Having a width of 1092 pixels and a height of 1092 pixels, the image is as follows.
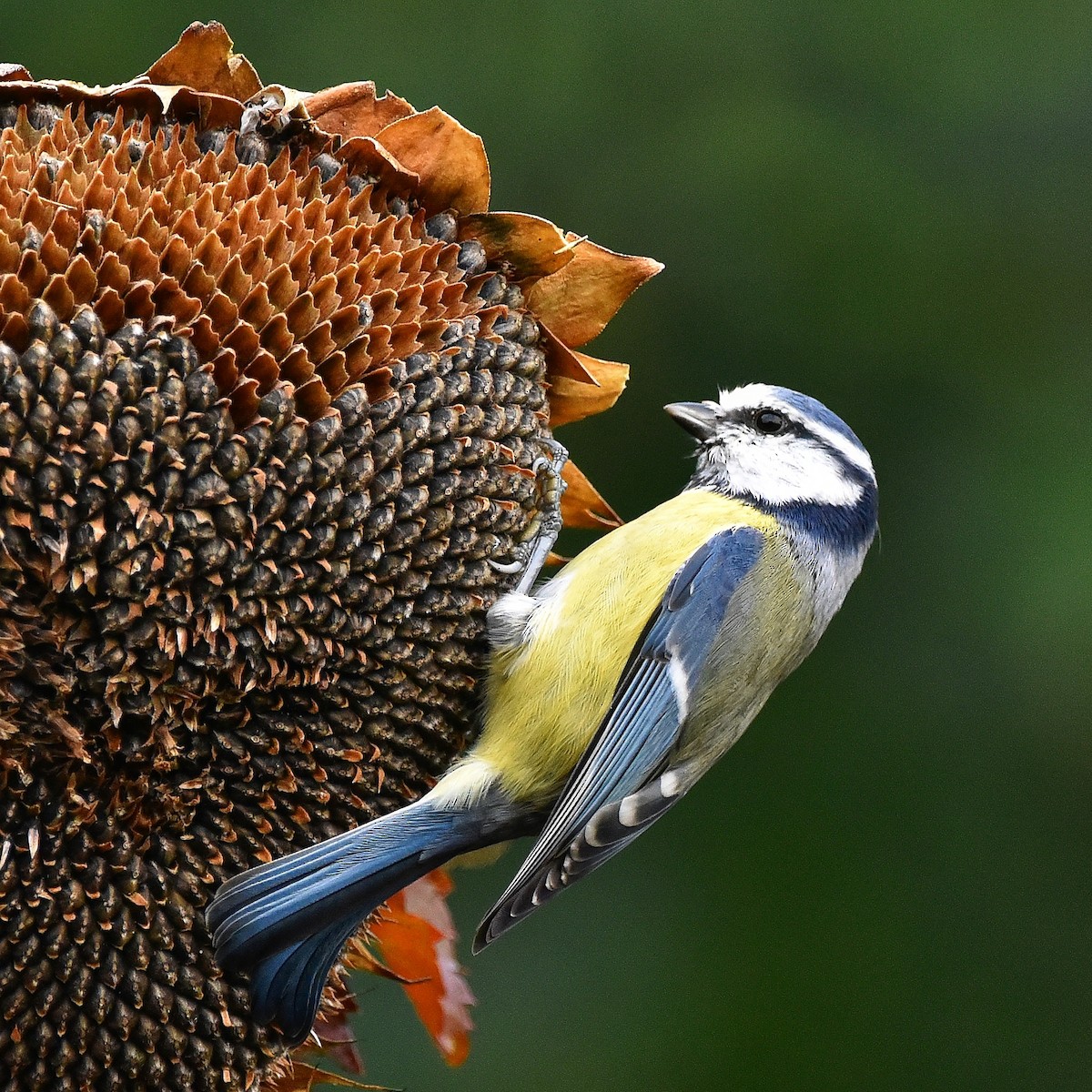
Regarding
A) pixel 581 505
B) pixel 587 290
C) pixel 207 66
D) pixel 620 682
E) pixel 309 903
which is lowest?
pixel 309 903

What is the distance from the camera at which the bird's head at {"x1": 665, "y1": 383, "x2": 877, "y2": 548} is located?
118 inches

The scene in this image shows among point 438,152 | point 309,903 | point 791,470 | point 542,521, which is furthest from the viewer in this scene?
point 791,470

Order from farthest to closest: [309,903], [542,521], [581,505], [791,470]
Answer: [791,470]
[581,505]
[542,521]
[309,903]

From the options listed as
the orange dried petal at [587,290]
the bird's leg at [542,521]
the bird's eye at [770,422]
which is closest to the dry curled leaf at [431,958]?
the bird's leg at [542,521]

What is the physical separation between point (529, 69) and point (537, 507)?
1.64 meters

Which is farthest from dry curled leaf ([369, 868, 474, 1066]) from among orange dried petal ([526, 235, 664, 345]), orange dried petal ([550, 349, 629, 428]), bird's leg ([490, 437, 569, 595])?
orange dried petal ([526, 235, 664, 345])

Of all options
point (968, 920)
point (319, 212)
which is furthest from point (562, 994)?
point (319, 212)

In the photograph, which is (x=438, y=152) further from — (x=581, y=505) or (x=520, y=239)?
(x=581, y=505)

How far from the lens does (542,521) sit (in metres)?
2.26

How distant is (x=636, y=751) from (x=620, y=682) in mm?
126

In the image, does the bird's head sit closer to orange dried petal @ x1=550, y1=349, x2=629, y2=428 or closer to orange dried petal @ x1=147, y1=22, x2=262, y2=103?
orange dried petal @ x1=550, y1=349, x2=629, y2=428

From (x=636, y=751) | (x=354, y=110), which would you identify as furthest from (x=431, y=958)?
(x=354, y=110)

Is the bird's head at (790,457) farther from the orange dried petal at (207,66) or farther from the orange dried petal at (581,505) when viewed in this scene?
the orange dried petal at (207,66)

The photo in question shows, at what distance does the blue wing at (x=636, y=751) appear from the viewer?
239cm
